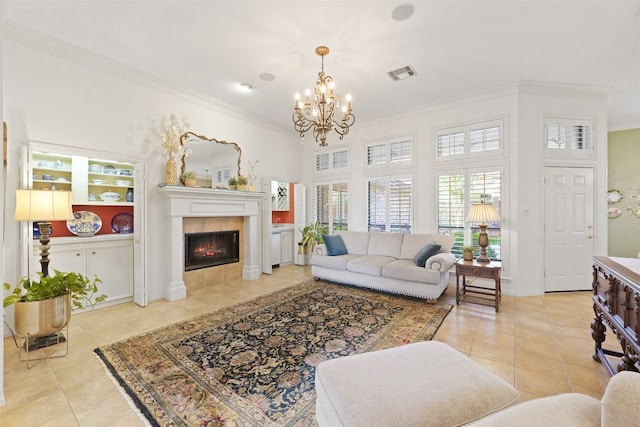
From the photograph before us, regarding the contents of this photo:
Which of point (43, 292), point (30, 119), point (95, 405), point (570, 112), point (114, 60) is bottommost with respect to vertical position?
point (95, 405)

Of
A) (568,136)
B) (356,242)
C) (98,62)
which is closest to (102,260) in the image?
(98,62)

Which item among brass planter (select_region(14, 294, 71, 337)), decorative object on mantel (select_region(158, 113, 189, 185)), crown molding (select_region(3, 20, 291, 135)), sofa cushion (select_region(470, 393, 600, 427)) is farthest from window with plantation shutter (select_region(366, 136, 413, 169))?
brass planter (select_region(14, 294, 71, 337))

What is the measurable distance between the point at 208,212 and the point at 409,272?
328cm

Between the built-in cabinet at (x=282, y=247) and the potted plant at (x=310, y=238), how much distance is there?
0.27 meters

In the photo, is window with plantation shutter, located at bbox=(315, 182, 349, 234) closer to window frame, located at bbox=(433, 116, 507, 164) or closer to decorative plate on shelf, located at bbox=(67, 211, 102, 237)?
window frame, located at bbox=(433, 116, 507, 164)

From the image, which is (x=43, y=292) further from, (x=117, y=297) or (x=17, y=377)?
(x=117, y=297)

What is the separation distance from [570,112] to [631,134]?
264cm

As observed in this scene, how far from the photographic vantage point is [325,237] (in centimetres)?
505

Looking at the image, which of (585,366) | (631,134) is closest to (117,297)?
(585,366)

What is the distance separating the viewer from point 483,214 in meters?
3.84

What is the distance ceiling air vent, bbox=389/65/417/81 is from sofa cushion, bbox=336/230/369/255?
2.65 meters

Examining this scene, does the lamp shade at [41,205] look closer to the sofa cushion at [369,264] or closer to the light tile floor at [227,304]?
the light tile floor at [227,304]

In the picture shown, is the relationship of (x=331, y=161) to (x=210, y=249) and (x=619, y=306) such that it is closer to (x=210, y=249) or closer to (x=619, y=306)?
(x=210, y=249)

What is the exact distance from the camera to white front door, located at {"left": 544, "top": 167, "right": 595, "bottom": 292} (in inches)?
171
